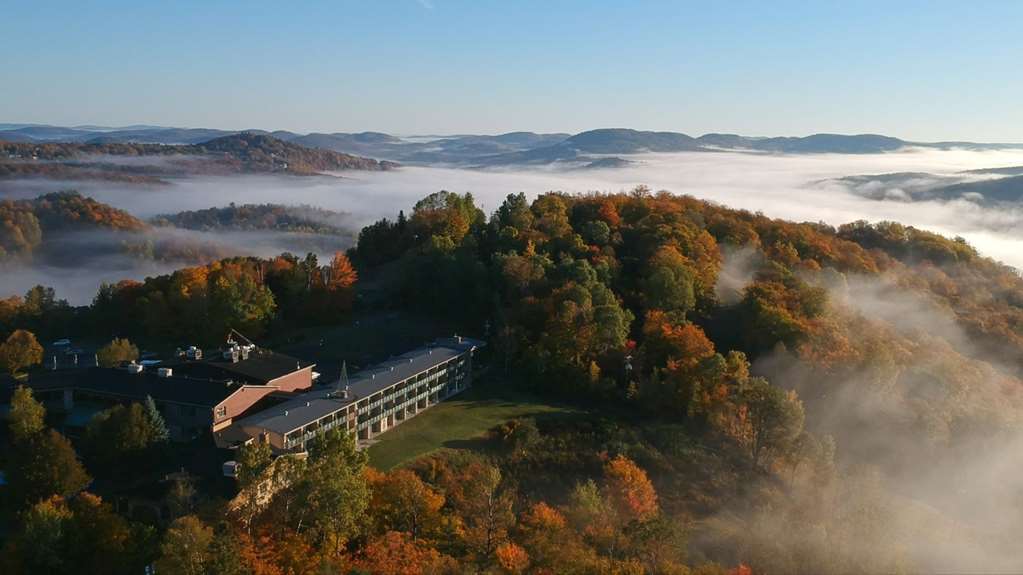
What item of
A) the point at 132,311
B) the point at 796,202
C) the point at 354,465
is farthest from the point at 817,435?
the point at 796,202

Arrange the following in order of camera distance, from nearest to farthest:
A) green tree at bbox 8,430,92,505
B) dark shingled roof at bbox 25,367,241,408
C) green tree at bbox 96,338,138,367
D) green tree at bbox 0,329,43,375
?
green tree at bbox 8,430,92,505, dark shingled roof at bbox 25,367,241,408, green tree at bbox 96,338,138,367, green tree at bbox 0,329,43,375

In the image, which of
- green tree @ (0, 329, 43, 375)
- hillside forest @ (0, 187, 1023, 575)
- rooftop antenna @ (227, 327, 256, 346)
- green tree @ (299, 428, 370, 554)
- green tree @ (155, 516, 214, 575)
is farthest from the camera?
rooftop antenna @ (227, 327, 256, 346)

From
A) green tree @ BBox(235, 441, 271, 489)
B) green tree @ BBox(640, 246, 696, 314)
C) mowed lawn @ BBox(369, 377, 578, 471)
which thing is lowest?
mowed lawn @ BBox(369, 377, 578, 471)

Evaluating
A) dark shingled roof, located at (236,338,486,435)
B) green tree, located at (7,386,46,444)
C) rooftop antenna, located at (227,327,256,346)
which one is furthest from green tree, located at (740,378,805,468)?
green tree, located at (7,386,46,444)

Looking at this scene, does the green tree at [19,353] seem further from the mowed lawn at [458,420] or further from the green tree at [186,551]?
the green tree at [186,551]

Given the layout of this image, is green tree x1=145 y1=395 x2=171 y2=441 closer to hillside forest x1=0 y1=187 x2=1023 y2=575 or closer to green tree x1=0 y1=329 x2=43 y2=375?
hillside forest x1=0 y1=187 x2=1023 y2=575

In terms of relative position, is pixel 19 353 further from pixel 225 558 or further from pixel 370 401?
pixel 225 558

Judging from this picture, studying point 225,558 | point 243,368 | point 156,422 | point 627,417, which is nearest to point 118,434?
point 156,422

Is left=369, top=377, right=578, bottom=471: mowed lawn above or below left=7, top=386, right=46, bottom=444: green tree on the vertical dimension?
below
